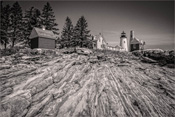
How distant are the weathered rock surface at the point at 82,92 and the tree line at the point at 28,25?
25.3 metres

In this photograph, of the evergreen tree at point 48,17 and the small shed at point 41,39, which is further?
the evergreen tree at point 48,17

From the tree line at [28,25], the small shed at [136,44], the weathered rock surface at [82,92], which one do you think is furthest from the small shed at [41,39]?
the small shed at [136,44]

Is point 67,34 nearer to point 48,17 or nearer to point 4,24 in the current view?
point 48,17

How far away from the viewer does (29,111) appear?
6.37 metres

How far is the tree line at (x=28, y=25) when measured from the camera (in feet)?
98.9

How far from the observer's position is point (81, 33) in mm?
35750

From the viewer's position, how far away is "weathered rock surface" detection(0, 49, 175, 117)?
670 centimetres

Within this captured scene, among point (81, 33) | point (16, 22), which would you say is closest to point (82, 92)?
point (81, 33)

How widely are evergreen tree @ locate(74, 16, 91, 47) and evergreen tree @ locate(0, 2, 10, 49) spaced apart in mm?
22443

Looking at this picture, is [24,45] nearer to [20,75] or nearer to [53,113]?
[20,75]

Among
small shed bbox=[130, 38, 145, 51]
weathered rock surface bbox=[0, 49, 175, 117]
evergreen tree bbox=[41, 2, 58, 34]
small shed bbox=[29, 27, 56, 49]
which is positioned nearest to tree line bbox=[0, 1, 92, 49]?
evergreen tree bbox=[41, 2, 58, 34]

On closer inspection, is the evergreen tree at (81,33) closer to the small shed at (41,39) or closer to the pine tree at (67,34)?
the pine tree at (67,34)

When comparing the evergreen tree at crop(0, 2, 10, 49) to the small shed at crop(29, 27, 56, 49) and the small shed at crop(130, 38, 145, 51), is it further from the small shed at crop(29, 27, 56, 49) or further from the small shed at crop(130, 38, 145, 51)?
the small shed at crop(130, 38, 145, 51)

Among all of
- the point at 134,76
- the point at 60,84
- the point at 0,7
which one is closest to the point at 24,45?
the point at 0,7
